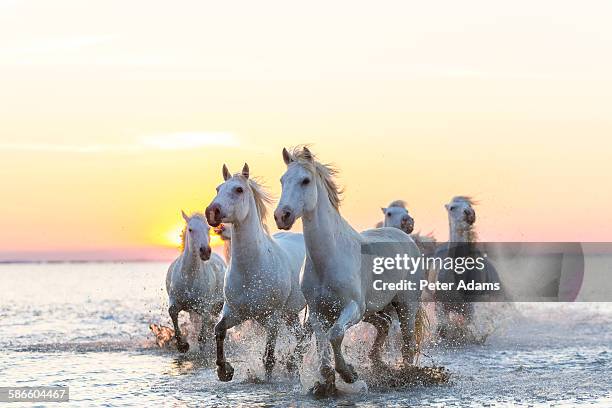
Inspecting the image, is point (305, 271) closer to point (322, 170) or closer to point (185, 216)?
point (322, 170)

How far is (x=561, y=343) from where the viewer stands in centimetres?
1738

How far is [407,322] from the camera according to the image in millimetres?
11500

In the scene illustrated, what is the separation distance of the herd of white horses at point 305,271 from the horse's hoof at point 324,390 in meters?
0.01

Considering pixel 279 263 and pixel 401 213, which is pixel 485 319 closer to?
pixel 401 213

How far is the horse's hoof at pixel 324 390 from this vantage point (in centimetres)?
990

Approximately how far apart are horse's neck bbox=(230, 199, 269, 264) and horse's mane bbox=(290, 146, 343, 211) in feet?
4.28

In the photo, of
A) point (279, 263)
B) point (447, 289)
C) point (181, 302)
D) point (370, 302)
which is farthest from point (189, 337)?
point (370, 302)

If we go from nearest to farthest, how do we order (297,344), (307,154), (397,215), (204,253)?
(307,154) → (297,344) → (204,253) → (397,215)

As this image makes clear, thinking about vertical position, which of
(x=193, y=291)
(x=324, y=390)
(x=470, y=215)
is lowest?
(x=324, y=390)

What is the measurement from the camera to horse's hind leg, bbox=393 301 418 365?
37.5ft

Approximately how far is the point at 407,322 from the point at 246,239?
2272 millimetres

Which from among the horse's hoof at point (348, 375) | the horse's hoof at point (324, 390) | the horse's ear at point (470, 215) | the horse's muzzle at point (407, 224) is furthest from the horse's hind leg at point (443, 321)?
the horse's hoof at point (348, 375)

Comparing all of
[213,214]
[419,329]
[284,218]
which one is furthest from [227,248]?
[284,218]

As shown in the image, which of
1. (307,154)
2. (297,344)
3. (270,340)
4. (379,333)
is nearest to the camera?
(307,154)
